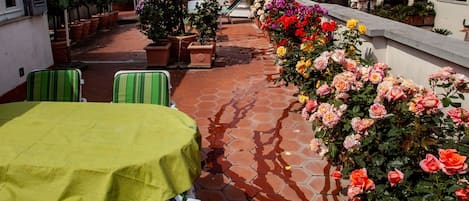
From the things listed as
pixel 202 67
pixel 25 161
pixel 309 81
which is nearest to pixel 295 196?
pixel 309 81

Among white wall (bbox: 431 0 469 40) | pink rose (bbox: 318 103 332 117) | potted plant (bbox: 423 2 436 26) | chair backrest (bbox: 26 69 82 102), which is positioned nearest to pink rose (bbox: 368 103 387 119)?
A: pink rose (bbox: 318 103 332 117)

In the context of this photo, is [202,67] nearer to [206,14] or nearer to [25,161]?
[206,14]

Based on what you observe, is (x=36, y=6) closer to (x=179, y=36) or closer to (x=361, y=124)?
(x=179, y=36)

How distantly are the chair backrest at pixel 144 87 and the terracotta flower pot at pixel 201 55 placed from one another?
13.0ft

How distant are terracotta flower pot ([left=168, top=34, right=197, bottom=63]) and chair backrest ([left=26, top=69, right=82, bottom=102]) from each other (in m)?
4.34

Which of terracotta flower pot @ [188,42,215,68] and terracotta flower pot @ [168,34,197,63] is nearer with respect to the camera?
terracotta flower pot @ [188,42,215,68]

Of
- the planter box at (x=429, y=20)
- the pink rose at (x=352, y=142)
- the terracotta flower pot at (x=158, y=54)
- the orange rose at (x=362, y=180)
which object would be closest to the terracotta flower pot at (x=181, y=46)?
the terracotta flower pot at (x=158, y=54)

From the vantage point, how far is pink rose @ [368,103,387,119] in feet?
7.00

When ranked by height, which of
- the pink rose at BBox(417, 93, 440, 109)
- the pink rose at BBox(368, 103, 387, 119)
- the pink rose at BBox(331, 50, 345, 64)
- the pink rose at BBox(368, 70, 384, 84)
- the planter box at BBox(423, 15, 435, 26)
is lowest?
the pink rose at BBox(368, 103, 387, 119)

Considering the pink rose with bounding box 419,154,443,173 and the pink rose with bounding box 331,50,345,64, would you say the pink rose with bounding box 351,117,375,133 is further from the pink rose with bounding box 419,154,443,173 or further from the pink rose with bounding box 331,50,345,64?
the pink rose with bounding box 331,50,345,64

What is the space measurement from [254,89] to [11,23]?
395 centimetres

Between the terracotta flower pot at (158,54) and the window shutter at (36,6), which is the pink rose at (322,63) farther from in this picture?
the window shutter at (36,6)

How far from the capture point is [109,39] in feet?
37.1

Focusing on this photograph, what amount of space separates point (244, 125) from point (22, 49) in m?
4.27
